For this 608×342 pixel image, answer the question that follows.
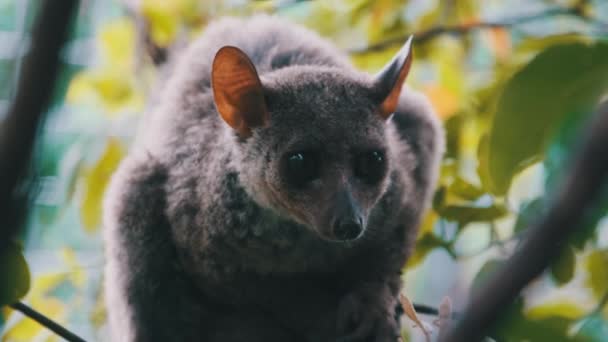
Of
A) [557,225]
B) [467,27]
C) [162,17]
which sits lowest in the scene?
[162,17]

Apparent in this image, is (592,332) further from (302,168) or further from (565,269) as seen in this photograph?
(302,168)

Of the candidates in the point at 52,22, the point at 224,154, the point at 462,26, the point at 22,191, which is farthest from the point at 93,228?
the point at 52,22

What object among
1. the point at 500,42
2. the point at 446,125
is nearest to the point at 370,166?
the point at 446,125

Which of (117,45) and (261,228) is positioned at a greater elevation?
(117,45)

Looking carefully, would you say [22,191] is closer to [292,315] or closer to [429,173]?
[292,315]

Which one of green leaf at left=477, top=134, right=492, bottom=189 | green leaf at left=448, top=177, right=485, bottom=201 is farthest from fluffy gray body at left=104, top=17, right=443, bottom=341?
green leaf at left=477, top=134, right=492, bottom=189
